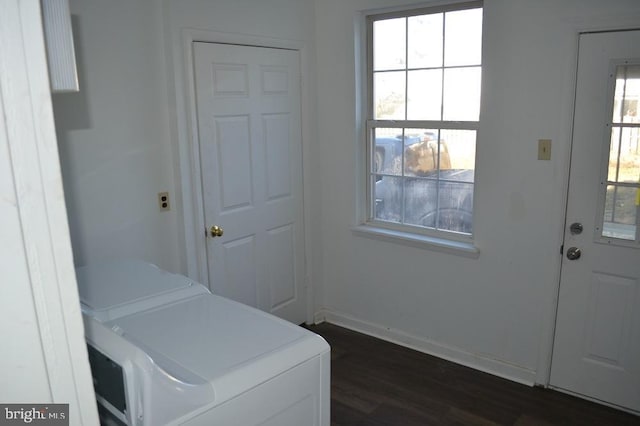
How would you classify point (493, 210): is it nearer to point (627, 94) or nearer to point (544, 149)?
point (544, 149)

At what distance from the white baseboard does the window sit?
74 cm

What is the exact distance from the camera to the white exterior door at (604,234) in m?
2.58

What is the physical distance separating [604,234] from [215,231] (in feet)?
7.03

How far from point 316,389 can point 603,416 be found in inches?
76.4

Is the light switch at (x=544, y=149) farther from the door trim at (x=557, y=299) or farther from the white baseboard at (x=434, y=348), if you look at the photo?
the white baseboard at (x=434, y=348)

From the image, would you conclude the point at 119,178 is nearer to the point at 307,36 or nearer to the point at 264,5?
the point at 264,5

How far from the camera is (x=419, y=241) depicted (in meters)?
3.37

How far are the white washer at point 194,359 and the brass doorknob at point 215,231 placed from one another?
1.16 m

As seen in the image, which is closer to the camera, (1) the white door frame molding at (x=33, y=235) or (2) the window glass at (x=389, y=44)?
(1) the white door frame molding at (x=33, y=235)

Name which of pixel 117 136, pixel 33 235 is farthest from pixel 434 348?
pixel 33 235

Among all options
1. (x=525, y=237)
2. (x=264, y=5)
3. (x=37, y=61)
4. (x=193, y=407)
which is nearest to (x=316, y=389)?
(x=193, y=407)

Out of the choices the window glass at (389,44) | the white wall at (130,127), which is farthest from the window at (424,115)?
the white wall at (130,127)

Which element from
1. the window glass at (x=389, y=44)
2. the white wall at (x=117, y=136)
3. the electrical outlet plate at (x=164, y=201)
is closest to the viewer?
the white wall at (x=117, y=136)

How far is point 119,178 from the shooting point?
2.68m
